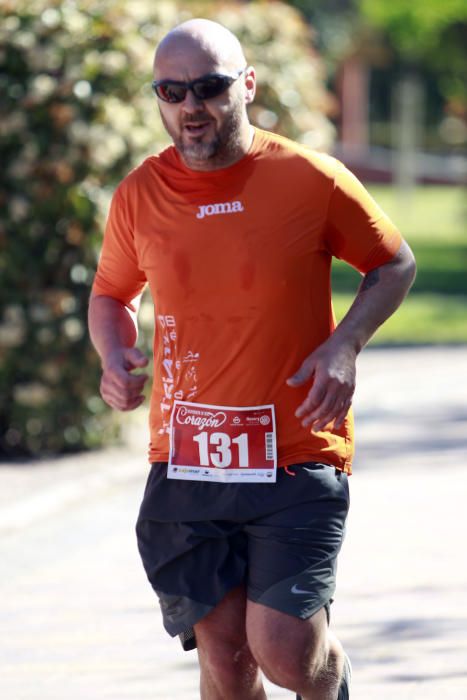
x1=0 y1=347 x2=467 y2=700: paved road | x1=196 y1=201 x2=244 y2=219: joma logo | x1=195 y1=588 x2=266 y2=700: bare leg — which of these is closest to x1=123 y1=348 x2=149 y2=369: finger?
x1=196 y1=201 x2=244 y2=219: joma logo

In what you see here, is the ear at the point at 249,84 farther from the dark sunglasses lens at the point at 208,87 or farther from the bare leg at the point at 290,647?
the bare leg at the point at 290,647

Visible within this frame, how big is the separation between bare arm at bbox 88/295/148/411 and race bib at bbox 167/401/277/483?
0.14m

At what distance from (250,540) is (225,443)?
269 mm

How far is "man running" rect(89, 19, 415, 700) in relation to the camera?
411cm

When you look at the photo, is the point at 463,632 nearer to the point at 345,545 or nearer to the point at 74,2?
the point at 345,545

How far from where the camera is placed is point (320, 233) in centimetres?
417

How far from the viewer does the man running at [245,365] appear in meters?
4.11

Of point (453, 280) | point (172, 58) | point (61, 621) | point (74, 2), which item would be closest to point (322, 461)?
point (172, 58)

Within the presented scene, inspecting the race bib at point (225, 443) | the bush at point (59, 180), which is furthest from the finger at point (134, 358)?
the bush at point (59, 180)

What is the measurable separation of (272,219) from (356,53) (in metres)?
54.1

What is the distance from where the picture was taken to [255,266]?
4.11 meters

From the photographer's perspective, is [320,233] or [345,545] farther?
[345,545]

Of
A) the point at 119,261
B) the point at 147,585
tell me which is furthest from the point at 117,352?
the point at 147,585

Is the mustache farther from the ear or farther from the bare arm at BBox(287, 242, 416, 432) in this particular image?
the bare arm at BBox(287, 242, 416, 432)
